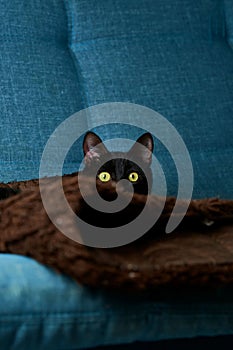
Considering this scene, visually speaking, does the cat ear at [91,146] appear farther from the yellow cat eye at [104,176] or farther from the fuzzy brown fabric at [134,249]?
the fuzzy brown fabric at [134,249]

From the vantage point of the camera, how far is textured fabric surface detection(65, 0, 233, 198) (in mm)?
1683

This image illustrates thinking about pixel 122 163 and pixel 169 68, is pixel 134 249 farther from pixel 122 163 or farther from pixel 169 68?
pixel 169 68

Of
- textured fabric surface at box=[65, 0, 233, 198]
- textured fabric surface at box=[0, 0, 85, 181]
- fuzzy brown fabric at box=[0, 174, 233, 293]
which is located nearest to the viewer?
fuzzy brown fabric at box=[0, 174, 233, 293]

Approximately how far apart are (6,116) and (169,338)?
A: 855 mm

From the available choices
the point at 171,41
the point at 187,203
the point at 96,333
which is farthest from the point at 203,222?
the point at 171,41

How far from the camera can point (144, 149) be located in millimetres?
1605

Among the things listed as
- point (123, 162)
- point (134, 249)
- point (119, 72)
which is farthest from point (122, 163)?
point (134, 249)

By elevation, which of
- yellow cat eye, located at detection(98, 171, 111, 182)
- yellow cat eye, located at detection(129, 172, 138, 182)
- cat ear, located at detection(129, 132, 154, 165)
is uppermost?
cat ear, located at detection(129, 132, 154, 165)

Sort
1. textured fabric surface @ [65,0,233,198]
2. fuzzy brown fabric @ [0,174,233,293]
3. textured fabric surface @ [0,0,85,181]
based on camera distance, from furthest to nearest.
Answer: textured fabric surface @ [65,0,233,198] → textured fabric surface @ [0,0,85,181] → fuzzy brown fabric @ [0,174,233,293]

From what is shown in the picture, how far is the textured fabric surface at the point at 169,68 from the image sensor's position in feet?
5.52

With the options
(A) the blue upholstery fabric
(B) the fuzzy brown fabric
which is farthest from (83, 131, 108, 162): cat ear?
(A) the blue upholstery fabric

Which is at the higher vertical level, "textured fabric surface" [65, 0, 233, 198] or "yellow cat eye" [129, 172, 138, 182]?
"textured fabric surface" [65, 0, 233, 198]

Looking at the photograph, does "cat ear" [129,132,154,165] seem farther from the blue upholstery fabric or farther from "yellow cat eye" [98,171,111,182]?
the blue upholstery fabric

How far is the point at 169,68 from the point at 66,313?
44.3 inches
